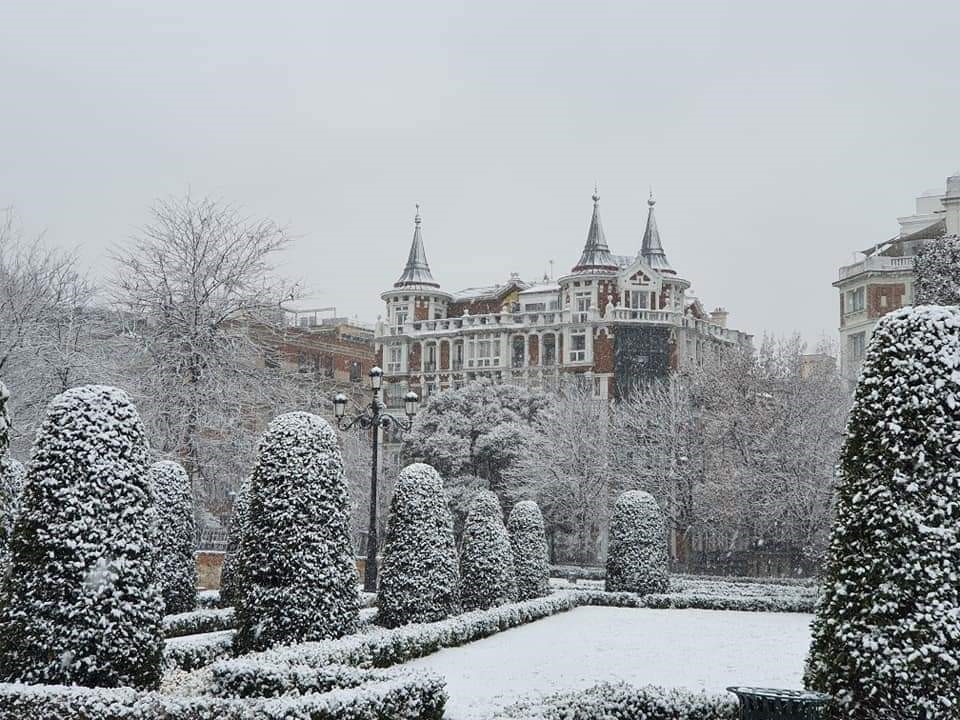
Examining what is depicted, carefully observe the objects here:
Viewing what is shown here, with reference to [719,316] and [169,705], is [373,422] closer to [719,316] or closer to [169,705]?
[169,705]

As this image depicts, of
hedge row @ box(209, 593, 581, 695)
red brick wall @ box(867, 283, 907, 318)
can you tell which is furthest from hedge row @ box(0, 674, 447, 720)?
red brick wall @ box(867, 283, 907, 318)

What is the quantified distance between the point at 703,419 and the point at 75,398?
3188 centimetres

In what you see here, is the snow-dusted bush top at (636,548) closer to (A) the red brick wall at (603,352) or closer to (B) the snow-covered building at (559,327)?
(B) the snow-covered building at (559,327)

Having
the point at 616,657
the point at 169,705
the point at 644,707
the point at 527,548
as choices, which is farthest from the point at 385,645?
the point at 527,548

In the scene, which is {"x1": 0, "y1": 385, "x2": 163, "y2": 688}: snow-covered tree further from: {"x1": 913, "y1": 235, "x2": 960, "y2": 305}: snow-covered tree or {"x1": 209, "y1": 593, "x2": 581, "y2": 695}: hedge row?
{"x1": 913, "y1": 235, "x2": 960, "y2": 305}: snow-covered tree

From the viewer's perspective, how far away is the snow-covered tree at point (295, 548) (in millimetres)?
11547

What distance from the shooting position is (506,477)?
43.9 meters

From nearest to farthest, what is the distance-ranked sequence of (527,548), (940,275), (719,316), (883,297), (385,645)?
(385,645), (940,275), (527,548), (883,297), (719,316)

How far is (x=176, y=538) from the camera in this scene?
17.5 metres

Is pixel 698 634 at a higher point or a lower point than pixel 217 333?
lower

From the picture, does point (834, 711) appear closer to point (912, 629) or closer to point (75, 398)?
point (912, 629)

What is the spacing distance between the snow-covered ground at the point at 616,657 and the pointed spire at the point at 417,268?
4702 centimetres

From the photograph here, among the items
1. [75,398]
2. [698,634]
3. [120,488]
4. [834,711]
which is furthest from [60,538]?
[698,634]

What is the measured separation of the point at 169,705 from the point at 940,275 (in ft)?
62.9
